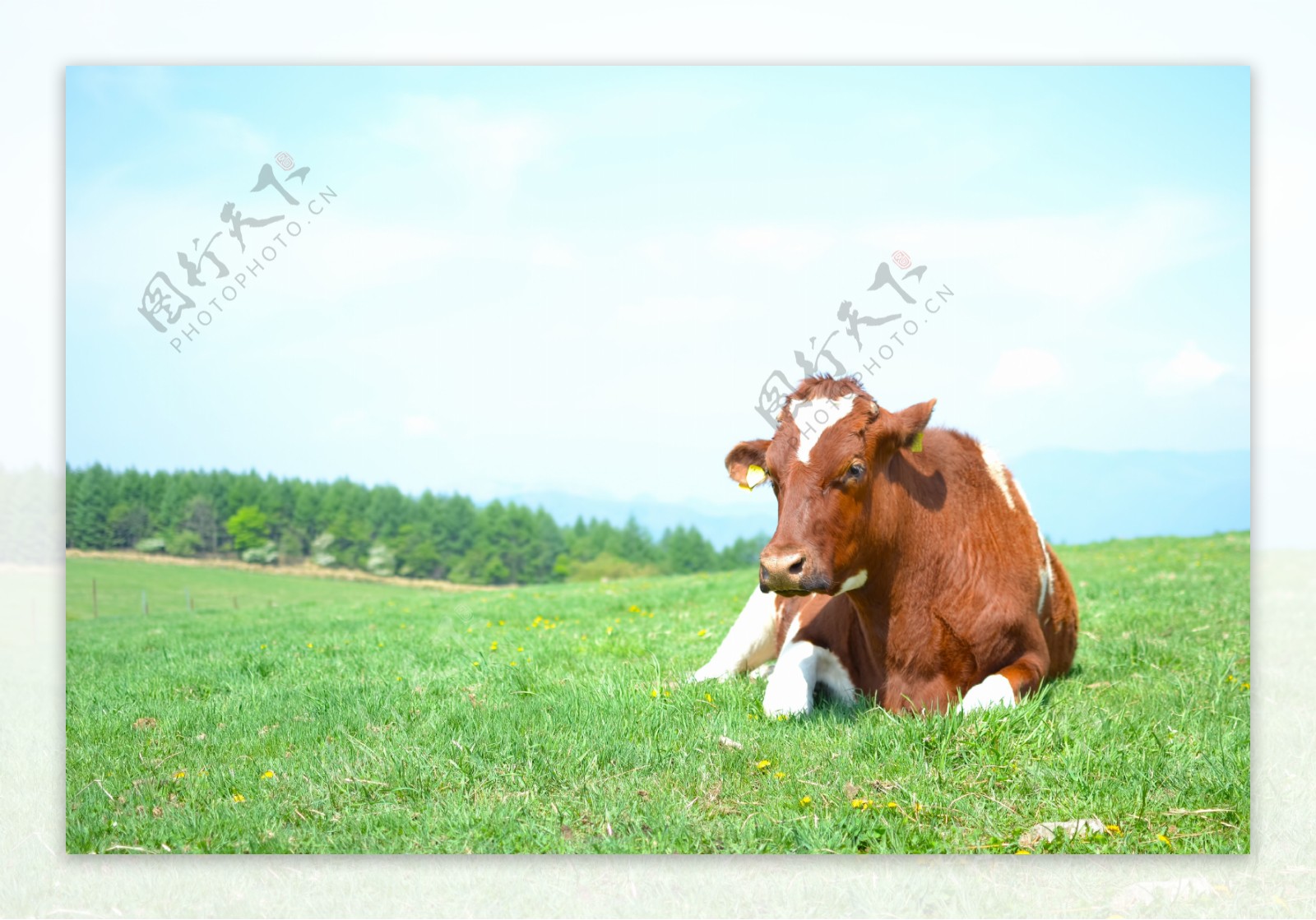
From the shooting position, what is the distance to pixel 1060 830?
4066 mm

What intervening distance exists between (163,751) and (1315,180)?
617 cm

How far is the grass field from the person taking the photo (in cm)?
416

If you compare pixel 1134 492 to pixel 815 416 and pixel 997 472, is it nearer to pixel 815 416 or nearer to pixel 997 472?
pixel 997 472

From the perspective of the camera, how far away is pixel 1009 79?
5.20 metres

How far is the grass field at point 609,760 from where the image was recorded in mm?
4156

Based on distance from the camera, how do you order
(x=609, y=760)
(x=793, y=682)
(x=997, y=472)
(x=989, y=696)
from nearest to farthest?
1. (x=609, y=760)
2. (x=989, y=696)
3. (x=793, y=682)
4. (x=997, y=472)

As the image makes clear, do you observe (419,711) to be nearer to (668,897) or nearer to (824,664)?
(668,897)

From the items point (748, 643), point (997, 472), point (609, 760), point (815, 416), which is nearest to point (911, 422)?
point (815, 416)

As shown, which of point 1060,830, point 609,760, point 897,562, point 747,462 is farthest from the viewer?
point 747,462

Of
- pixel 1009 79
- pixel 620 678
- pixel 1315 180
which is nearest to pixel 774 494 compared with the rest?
pixel 620 678

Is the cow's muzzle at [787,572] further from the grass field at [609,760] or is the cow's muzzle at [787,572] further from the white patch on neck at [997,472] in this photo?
the white patch on neck at [997,472]

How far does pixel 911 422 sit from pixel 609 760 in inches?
81.1

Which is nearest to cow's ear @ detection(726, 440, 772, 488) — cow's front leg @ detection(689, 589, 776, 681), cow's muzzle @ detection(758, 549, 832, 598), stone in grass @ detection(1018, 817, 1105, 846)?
cow's muzzle @ detection(758, 549, 832, 598)

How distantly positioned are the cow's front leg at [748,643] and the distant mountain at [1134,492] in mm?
545
